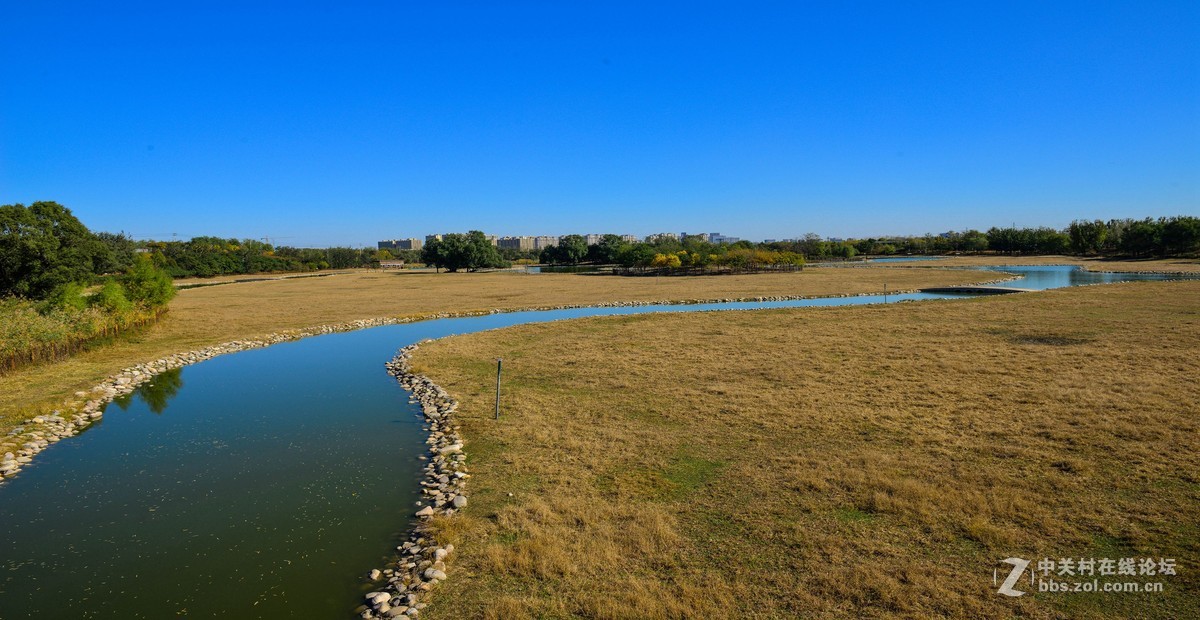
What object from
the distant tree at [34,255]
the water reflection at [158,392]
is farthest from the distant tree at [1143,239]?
the distant tree at [34,255]

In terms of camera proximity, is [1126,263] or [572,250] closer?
[1126,263]

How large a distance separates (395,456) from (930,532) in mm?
10008

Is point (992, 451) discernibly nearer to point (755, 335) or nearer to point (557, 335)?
point (755, 335)

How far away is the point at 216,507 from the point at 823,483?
10439 millimetres

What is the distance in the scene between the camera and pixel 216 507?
33.5 feet

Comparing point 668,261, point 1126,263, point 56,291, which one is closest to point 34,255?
point 56,291

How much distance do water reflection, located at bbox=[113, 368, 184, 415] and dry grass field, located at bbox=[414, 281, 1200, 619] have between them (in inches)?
322

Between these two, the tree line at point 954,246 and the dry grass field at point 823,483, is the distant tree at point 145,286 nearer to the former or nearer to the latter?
the dry grass field at point 823,483

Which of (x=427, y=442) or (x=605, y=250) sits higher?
(x=605, y=250)

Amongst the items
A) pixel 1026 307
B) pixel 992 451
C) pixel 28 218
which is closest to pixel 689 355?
pixel 992 451

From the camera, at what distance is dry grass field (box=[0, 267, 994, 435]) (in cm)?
1938

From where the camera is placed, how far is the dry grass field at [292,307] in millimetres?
19375

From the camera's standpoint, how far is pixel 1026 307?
1367 inches

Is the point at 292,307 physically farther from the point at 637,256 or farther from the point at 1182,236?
the point at 1182,236
